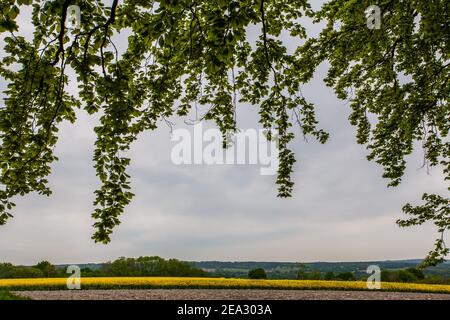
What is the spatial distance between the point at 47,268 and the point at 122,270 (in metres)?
7.80

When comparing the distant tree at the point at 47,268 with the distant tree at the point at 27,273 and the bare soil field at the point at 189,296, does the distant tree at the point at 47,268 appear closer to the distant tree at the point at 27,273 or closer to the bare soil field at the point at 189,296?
the distant tree at the point at 27,273

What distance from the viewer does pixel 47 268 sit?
36.7 meters

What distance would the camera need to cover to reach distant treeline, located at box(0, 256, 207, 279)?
34.5m

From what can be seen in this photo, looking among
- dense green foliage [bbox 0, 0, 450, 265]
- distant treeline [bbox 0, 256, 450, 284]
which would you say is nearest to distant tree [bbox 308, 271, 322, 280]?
distant treeline [bbox 0, 256, 450, 284]

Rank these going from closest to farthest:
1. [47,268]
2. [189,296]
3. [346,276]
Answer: [189,296]
[346,276]
[47,268]

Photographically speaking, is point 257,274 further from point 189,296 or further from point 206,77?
point 206,77

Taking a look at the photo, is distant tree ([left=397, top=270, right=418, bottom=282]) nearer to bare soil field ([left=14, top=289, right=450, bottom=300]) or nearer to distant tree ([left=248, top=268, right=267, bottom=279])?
distant tree ([left=248, top=268, right=267, bottom=279])

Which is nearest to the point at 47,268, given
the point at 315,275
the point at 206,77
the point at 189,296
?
the point at 189,296

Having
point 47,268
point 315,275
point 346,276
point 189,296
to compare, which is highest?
point 189,296

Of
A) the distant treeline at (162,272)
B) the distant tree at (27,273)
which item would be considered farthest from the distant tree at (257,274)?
the distant tree at (27,273)

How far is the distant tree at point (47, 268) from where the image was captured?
3528 centimetres

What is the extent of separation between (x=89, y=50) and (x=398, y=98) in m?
9.80
